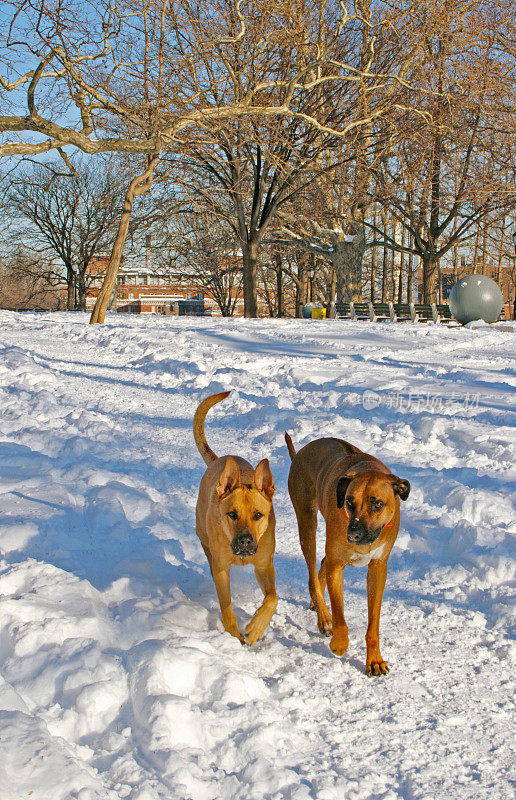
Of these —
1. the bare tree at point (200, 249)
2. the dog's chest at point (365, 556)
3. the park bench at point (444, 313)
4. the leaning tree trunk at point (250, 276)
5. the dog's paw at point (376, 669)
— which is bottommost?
the dog's paw at point (376, 669)

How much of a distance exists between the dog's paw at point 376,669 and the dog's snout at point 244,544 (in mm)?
803

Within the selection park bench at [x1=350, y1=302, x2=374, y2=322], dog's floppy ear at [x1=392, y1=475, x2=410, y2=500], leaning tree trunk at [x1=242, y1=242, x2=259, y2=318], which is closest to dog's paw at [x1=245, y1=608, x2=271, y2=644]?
dog's floppy ear at [x1=392, y1=475, x2=410, y2=500]

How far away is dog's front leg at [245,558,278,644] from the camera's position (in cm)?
343

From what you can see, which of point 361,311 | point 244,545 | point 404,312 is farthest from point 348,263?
point 244,545

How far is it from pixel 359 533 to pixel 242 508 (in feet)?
1.97

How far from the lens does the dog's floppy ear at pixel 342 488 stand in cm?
309

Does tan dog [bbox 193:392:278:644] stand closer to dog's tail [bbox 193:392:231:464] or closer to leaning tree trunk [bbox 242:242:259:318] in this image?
dog's tail [bbox 193:392:231:464]

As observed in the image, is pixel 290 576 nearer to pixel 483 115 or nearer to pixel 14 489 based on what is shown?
pixel 14 489

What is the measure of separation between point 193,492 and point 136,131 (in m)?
13.9

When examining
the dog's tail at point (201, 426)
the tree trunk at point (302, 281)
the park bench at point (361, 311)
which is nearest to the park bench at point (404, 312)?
the park bench at point (361, 311)

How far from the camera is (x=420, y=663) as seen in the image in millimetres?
3336

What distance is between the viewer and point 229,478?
3.32 m

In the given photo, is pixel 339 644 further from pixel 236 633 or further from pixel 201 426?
pixel 201 426

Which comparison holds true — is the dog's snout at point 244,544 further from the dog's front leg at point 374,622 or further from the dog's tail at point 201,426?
the dog's tail at point 201,426
